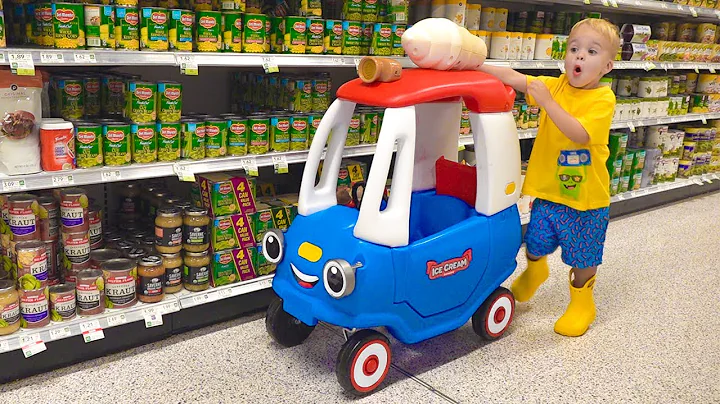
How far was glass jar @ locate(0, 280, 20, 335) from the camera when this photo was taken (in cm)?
201

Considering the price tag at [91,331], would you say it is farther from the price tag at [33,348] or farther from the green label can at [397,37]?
the green label can at [397,37]

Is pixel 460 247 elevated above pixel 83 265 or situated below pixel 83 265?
above

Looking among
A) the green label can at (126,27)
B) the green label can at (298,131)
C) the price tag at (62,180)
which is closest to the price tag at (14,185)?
the price tag at (62,180)

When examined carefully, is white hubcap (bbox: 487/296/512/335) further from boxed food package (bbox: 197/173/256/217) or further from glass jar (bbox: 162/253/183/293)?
glass jar (bbox: 162/253/183/293)

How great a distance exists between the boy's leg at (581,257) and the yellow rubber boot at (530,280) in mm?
123

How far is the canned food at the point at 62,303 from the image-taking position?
2.13m

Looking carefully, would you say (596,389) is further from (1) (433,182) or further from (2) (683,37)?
(2) (683,37)

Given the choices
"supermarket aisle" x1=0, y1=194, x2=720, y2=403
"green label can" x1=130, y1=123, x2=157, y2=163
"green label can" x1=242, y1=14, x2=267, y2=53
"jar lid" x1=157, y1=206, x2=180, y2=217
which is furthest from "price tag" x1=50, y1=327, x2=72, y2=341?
"green label can" x1=242, y1=14, x2=267, y2=53

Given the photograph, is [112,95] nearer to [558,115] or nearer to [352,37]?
[352,37]

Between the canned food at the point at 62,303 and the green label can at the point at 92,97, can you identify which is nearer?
the canned food at the point at 62,303

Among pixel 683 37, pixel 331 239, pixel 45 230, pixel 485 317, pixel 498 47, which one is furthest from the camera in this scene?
pixel 683 37

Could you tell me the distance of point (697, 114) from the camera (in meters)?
5.04

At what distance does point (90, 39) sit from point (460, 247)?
1409 mm

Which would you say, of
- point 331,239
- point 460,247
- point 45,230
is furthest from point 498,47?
point 45,230
